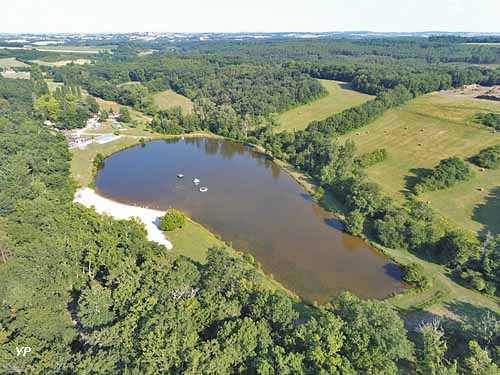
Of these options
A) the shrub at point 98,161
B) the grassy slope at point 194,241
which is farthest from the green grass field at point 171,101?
the grassy slope at point 194,241

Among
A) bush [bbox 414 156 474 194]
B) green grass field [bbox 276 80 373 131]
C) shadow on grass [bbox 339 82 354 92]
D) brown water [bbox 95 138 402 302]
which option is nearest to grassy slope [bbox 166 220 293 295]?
brown water [bbox 95 138 402 302]

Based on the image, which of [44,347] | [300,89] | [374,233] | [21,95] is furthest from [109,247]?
[21,95]

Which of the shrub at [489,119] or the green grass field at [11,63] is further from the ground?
the green grass field at [11,63]

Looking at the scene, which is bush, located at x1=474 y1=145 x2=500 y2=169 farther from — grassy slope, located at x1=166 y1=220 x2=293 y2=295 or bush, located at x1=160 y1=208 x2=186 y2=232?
bush, located at x1=160 y1=208 x2=186 y2=232

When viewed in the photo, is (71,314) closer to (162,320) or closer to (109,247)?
(109,247)

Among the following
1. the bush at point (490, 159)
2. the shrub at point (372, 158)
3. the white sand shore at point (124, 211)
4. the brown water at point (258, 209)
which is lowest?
the brown water at point (258, 209)

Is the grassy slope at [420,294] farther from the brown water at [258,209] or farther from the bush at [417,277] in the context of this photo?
the brown water at [258,209]
